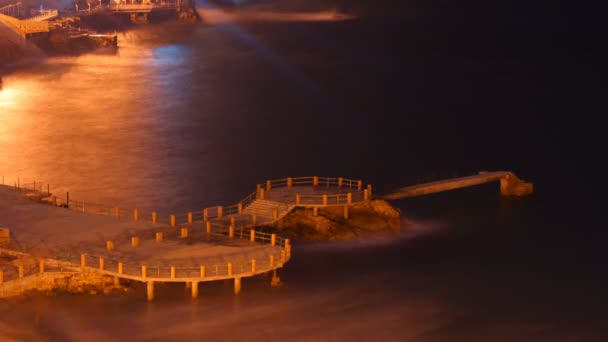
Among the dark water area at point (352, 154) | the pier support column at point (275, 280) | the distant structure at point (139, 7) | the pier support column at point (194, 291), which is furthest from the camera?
the distant structure at point (139, 7)

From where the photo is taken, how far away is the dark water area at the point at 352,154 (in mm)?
45281

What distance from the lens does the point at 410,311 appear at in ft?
154

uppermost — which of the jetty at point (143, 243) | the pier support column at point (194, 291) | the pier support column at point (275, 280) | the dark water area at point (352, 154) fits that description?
the jetty at point (143, 243)

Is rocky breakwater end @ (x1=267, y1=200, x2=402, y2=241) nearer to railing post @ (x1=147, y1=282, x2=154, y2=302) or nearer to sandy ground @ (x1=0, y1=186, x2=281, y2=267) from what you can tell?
sandy ground @ (x1=0, y1=186, x2=281, y2=267)

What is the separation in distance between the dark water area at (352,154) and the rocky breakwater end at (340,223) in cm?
98

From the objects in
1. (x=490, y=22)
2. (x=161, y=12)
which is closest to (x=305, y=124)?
(x=161, y=12)

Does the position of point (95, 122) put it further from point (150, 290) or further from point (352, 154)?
point (150, 290)

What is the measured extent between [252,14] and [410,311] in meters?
131

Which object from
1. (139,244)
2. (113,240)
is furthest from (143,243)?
(113,240)

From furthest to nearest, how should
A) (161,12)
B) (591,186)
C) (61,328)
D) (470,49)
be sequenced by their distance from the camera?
(161,12)
(470,49)
(591,186)
(61,328)

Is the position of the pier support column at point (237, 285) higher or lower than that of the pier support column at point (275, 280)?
higher

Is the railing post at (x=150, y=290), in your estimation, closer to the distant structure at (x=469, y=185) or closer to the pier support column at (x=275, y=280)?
the pier support column at (x=275, y=280)

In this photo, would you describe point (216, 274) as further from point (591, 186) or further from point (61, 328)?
point (591, 186)

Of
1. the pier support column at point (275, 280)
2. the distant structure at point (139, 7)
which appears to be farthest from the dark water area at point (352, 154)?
the distant structure at point (139, 7)
